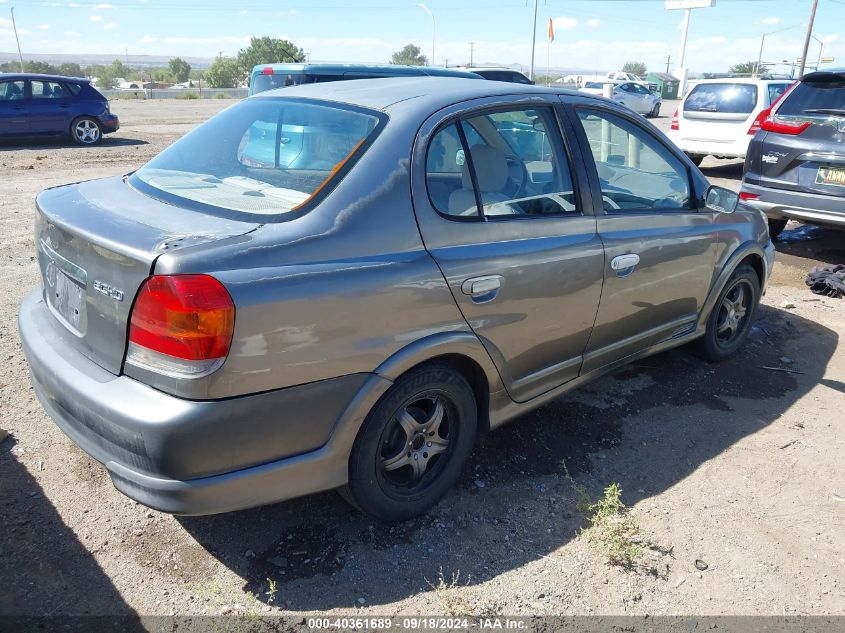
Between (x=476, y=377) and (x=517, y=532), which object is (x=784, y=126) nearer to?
(x=476, y=377)

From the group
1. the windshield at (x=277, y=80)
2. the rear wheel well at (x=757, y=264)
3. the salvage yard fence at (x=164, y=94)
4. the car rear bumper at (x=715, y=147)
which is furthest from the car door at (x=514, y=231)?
the salvage yard fence at (x=164, y=94)

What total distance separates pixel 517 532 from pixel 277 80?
7.73 metres

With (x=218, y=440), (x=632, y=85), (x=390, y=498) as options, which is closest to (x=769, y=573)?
(x=390, y=498)

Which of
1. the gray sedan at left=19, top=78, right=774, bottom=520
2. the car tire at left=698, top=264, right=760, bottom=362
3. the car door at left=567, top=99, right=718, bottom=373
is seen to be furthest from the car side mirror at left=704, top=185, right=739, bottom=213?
the car tire at left=698, top=264, right=760, bottom=362

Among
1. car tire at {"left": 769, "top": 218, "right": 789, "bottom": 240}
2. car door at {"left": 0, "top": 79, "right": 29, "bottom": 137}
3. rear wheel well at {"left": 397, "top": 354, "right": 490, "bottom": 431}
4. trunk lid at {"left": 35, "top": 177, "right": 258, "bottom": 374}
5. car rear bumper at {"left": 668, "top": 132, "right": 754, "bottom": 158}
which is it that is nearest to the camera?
trunk lid at {"left": 35, "top": 177, "right": 258, "bottom": 374}

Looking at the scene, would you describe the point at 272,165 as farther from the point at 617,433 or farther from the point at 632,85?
the point at 632,85

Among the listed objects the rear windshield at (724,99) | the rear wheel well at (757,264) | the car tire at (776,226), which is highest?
the rear windshield at (724,99)

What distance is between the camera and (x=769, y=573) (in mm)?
2803

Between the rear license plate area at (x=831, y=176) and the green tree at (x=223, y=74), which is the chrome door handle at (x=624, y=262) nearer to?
the rear license plate area at (x=831, y=176)

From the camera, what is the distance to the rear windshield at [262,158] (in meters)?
2.70

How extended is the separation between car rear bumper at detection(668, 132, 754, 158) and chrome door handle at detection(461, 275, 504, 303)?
33.9 ft

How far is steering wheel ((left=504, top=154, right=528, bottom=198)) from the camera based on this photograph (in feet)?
10.3

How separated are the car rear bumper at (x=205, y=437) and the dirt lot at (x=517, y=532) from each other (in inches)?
17.9

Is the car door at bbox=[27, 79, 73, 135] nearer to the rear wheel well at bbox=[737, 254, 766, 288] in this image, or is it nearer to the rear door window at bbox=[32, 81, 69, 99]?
the rear door window at bbox=[32, 81, 69, 99]
